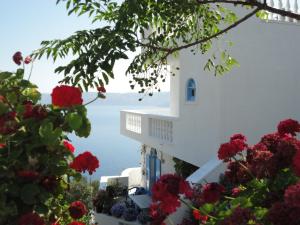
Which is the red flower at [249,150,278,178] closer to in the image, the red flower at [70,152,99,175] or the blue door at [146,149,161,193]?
the red flower at [70,152,99,175]

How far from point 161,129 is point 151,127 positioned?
2.30 feet

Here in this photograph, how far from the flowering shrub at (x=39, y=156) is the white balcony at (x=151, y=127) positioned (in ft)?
30.0

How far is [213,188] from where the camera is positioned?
9.30 ft

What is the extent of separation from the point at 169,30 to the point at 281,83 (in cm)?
586

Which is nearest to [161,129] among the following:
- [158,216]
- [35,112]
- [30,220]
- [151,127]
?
[151,127]

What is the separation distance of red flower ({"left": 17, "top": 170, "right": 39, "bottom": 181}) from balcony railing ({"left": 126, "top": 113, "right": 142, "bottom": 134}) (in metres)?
12.2

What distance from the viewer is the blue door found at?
15301 mm

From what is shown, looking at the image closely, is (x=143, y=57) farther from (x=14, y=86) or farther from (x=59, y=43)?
(x=14, y=86)

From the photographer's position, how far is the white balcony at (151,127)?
12.3m

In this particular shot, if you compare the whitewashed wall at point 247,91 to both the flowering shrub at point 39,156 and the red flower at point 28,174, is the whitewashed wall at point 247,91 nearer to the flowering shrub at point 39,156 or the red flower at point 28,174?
the flowering shrub at point 39,156

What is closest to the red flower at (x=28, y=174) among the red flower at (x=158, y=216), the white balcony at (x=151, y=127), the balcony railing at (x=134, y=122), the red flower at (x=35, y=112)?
the red flower at (x=35, y=112)

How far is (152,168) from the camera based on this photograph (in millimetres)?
15875

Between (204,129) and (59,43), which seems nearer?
(59,43)

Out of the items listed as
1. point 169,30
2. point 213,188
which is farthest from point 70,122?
point 169,30
